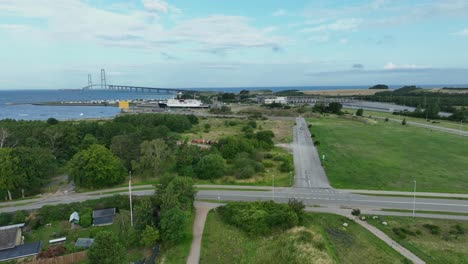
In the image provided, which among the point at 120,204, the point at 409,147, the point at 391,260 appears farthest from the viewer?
the point at 409,147

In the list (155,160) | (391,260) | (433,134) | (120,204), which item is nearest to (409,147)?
(433,134)

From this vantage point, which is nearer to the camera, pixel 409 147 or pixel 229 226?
pixel 229 226

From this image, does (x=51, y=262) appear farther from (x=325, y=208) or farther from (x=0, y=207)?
(x=325, y=208)

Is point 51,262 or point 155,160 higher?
point 155,160

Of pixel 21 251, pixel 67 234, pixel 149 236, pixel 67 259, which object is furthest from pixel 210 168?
pixel 21 251

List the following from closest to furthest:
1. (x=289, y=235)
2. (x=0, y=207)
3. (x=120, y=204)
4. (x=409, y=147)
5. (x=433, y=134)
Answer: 1. (x=289, y=235)
2. (x=120, y=204)
3. (x=0, y=207)
4. (x=409, y=147)
5. (x=433, y=134)

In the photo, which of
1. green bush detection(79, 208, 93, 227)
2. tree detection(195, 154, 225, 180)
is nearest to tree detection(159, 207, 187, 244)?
green bush detection(79, 208, 93, 227)

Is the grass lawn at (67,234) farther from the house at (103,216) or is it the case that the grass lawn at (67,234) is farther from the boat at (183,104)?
the boat at (183,104)
